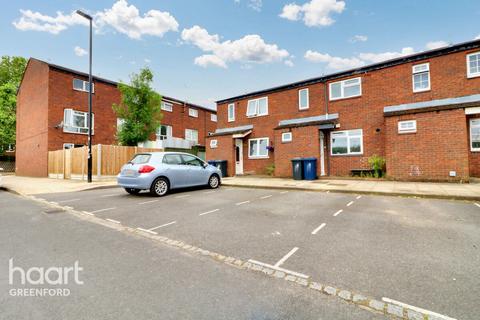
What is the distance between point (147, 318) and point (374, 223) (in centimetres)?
446

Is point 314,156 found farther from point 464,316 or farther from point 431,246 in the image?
point 464,316

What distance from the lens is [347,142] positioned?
13.9m

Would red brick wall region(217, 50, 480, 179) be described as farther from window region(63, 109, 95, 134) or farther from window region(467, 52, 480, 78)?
window region(63, 109, 95, 134)

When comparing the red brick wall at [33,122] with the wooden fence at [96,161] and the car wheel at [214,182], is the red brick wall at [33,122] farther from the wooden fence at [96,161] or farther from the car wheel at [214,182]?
the car wheel at [214,182]

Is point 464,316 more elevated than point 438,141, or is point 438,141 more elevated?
point 438,141

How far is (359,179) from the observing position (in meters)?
12.4

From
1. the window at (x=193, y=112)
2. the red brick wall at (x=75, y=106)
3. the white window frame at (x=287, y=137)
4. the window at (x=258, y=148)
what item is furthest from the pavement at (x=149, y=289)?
the window at (x=193, y=112)

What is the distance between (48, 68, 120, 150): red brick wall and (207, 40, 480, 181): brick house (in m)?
11.2

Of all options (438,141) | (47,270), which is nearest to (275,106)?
(438,141)

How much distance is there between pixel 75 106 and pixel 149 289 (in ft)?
76.5

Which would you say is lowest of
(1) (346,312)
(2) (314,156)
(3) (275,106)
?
(1) (346,312)

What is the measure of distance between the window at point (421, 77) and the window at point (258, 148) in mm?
8992

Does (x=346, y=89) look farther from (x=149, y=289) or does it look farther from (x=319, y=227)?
(x=149, y=289)

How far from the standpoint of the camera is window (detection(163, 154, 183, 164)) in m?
8.99
